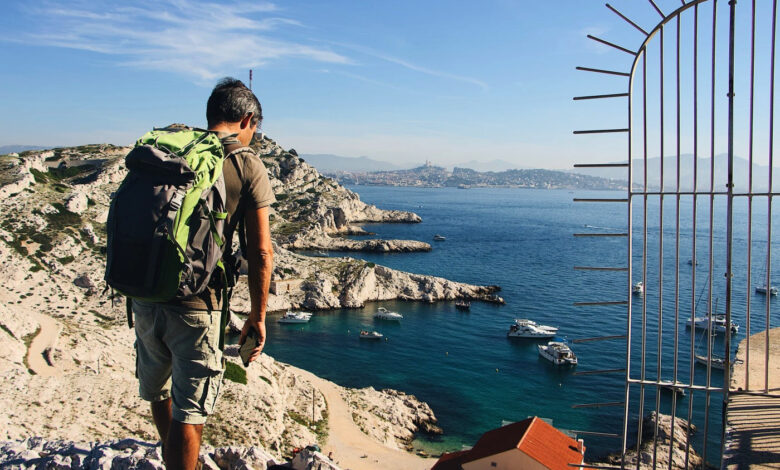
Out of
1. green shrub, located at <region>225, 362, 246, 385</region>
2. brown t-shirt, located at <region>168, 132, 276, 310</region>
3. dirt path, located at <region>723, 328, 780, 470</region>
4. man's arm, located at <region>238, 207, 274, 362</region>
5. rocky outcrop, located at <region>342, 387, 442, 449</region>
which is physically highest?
brown t-shirt, located at <region>168, 132, 276, 310</region>

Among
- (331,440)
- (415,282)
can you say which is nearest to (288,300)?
(415,282)

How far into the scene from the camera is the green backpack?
9.36ft

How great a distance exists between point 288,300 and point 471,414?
23.6m

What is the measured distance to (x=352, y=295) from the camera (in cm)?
5025

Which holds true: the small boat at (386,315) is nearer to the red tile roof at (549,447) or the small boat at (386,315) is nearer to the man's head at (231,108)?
the red tile roof at (549,447)

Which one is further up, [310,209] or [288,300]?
[310,209]

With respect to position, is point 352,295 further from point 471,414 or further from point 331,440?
point 331,440

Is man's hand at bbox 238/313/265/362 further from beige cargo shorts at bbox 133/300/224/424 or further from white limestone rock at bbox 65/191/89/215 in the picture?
white limestone rock at bbox 65/191/89/215

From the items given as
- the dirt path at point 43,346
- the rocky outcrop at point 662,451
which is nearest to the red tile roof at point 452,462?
the rocky outcrop at point 662,451

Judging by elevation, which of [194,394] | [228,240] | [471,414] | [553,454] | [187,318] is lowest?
[471,414]

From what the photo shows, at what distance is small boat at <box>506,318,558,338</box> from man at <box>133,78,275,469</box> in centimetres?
4018

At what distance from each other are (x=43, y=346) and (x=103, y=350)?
6.62 feet

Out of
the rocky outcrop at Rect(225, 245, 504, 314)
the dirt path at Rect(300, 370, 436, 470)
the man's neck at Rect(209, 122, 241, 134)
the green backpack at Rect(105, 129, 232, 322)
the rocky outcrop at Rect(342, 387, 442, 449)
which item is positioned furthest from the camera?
the rocky outcrop at Rect(225, 245, 504, 314)

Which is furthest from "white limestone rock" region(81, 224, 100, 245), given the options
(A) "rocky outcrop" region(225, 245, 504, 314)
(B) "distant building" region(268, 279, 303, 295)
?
(B) "distant building" region(268, 279, 303, 295)
